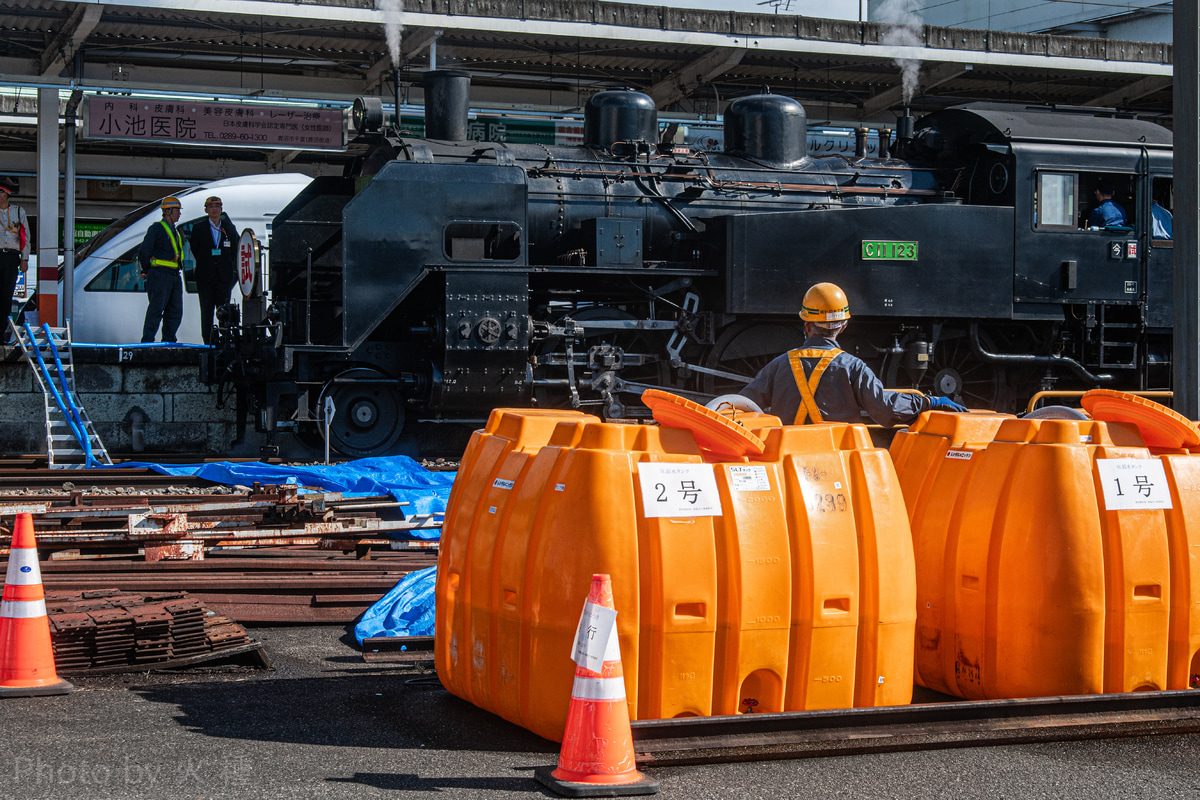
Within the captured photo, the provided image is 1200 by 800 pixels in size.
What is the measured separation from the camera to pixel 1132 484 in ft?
15.1

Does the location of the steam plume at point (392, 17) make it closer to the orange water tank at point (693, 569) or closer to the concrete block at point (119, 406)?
the concrete block at point (119, 406)

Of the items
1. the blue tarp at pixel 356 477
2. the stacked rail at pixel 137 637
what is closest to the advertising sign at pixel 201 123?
the blue tarp at pixel 356 477

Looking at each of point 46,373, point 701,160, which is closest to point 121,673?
point 46,373

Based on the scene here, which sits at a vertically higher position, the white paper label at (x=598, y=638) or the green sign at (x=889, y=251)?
the green sign at (x=889, y=251)

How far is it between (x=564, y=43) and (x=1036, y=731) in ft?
42.5

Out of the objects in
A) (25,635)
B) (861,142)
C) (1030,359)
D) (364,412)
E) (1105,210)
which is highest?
(861,142)

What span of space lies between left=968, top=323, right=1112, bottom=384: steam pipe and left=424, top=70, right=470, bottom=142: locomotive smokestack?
217 inches

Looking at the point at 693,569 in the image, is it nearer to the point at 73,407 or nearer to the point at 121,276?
the point at 73,407

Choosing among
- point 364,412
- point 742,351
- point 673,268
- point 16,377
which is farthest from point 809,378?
point 16,377

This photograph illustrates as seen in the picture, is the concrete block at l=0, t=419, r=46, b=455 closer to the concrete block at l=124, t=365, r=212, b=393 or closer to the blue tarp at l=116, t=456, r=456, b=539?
the concrete block at l=124, t=365, r=212, b=393

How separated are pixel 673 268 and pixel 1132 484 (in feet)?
25.1

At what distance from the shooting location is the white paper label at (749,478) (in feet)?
14.0

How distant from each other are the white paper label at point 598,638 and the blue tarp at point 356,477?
484 centimetres

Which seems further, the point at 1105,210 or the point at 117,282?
the point at 117,282
